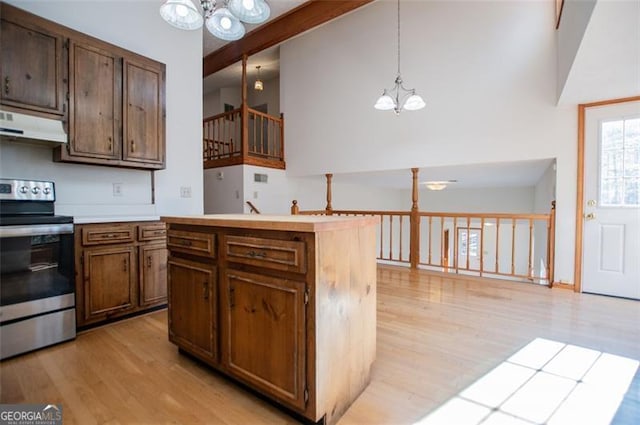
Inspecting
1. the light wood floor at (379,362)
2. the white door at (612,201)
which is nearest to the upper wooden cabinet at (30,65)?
the light wood floor at (379,362)

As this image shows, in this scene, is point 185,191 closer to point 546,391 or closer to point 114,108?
point 114,108

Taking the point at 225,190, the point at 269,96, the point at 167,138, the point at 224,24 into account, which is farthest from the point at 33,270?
the point at 269,96

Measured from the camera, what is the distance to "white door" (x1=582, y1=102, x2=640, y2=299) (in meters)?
3.15

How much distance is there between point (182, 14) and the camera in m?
2.03

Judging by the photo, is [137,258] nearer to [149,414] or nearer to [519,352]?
[149,414]

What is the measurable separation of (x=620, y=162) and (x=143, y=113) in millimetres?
4988

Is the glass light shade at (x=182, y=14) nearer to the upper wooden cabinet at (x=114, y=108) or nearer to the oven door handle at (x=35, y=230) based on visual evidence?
the upper wooden cabinet at (x=114, y=108)

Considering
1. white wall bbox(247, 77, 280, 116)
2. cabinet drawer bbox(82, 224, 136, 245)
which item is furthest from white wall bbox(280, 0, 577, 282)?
cabinet drawer bbox(82, 224, 136, 245)

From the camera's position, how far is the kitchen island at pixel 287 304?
4.16ft

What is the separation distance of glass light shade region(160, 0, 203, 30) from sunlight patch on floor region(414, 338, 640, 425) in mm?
2737

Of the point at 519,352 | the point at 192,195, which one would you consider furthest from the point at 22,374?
the point at 519,352

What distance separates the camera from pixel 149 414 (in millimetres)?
1432

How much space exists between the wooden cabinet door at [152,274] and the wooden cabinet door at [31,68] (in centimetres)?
131

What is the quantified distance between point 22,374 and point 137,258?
1053mm
